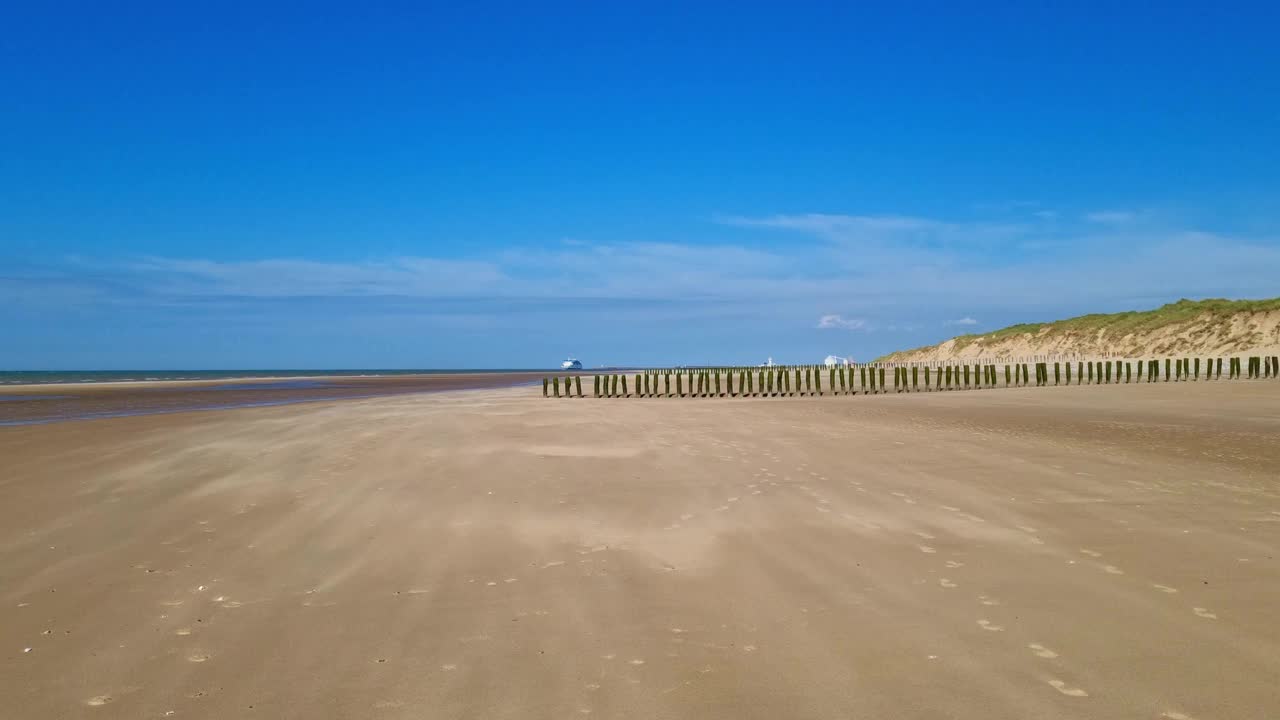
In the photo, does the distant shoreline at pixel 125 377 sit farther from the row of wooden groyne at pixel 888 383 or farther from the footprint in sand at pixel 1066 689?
the footprint in sand at pixel 1066 689

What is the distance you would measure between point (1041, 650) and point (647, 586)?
2.50 meters

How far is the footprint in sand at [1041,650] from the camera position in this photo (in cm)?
408

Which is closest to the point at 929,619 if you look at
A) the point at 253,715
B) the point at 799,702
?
the point at 799,702

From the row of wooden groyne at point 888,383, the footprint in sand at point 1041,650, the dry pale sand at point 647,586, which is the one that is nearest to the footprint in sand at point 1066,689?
the dry pale sand at point 647,586

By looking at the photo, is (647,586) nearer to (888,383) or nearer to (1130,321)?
(888,383)

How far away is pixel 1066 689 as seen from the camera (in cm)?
367

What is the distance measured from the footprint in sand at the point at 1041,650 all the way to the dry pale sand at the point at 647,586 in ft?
0.09

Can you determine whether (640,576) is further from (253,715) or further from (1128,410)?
(1128,410)

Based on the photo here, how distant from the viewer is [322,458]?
11.9 meters

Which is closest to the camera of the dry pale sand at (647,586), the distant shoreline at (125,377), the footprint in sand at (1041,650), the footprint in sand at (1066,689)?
the footprint in sand at (1066,689)

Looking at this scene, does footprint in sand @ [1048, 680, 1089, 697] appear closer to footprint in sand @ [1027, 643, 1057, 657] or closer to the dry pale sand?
the dry pale sand

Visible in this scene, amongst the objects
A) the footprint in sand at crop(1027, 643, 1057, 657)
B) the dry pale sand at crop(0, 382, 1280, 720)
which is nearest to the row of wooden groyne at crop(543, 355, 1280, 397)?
the dry pale sand at crop(0, 382, 1280, 720)

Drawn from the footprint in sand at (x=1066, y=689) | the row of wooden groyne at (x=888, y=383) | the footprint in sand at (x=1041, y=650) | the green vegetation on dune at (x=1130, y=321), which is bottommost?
the footprint in sand at (x=1066, y=689)

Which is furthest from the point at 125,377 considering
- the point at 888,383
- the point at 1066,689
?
the point at 1066,689
